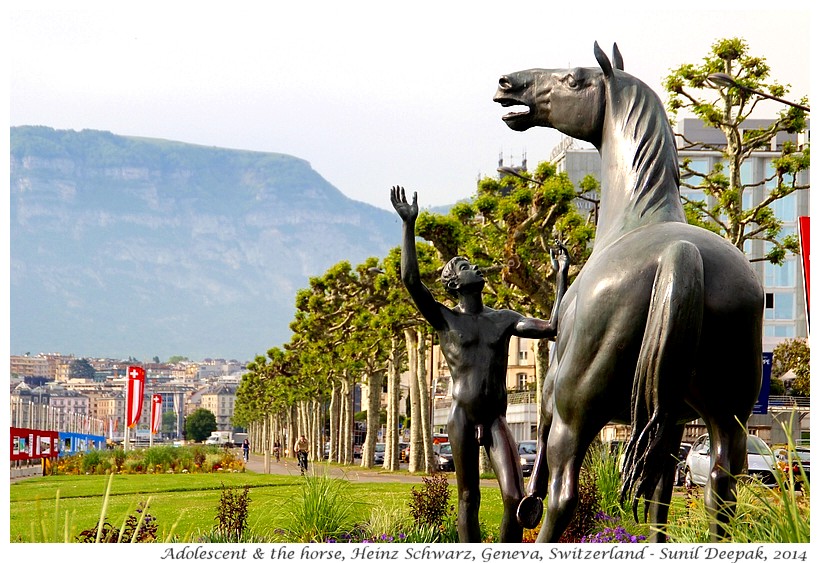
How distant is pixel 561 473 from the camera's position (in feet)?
18.8

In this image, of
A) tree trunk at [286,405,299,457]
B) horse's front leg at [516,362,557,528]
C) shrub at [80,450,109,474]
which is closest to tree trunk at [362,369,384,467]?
shrub at [80,450,109,474]

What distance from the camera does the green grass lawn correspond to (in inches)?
417

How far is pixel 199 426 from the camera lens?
188m

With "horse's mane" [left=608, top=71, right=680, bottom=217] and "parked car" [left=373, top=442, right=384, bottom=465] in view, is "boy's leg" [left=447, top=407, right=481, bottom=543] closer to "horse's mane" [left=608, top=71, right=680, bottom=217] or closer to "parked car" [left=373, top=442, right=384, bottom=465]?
Answer: "horse's mane" [left=608, top=71, right=680, bottom=217]

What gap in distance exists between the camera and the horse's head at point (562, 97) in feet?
21.0

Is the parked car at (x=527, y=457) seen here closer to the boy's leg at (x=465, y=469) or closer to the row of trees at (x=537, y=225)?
the row of trees at (x=537, y=225)

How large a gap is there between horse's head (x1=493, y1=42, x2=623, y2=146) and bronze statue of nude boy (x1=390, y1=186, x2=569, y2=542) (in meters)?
1.12

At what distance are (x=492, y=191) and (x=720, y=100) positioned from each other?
4.82 meters

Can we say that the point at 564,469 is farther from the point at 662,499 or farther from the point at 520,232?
the point at 520,232

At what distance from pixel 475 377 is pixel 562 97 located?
7.15 ft

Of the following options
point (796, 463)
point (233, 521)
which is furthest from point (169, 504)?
point (796, 463)
